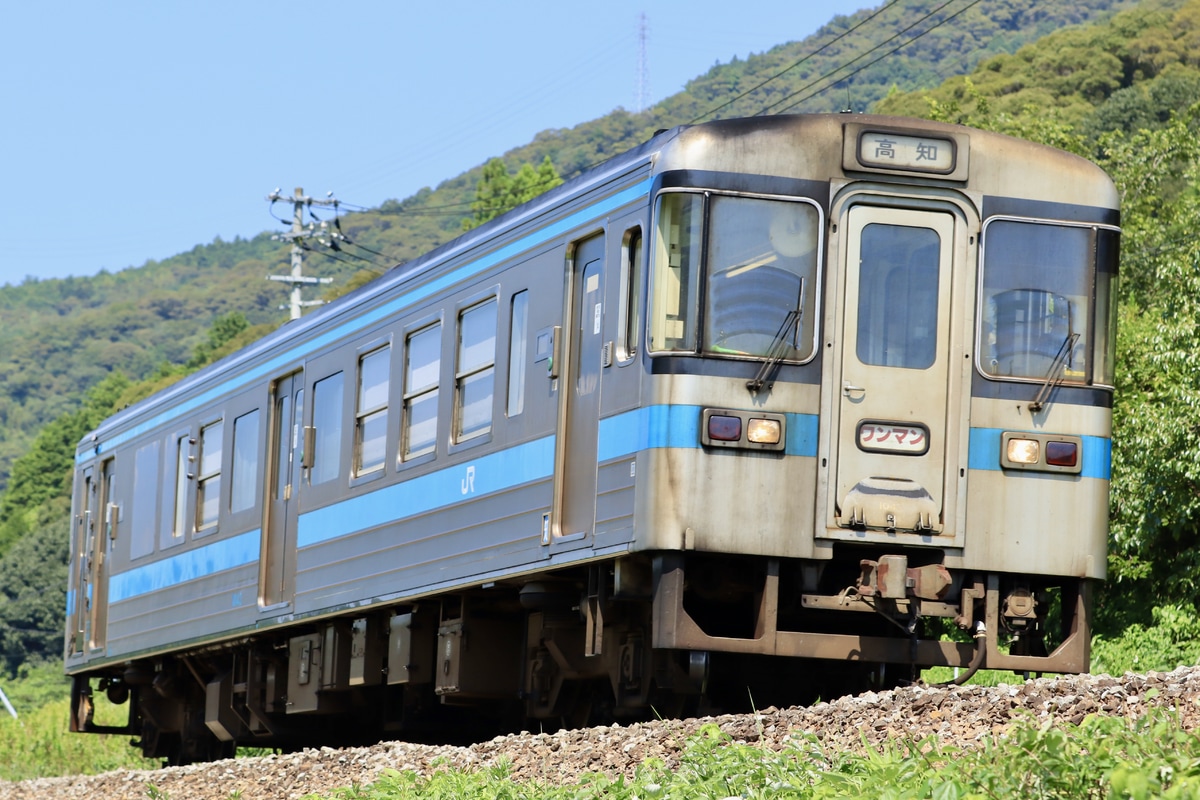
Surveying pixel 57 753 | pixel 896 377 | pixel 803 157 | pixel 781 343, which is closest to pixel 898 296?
pixel 896 377

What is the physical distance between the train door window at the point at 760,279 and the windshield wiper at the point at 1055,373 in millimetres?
1213

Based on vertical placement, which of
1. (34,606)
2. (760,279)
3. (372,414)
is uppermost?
(760,279)

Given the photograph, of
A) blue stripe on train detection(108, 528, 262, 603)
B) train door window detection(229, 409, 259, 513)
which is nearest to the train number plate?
blue stripe on train detection(108, 528, 262, 603)

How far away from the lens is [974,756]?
18.7ft

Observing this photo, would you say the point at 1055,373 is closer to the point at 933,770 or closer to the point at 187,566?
the point at 933,770

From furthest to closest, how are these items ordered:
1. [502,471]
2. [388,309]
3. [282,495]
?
[282,495]
[388,309]
[502,471]

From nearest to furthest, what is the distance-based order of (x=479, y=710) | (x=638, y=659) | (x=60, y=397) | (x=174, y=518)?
1. (x=638, y=659)
2. (x=479, y=710)
3. (x=174, y=518)
4. (x=60, y=397)

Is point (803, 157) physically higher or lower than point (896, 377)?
higher

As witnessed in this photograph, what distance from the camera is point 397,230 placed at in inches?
4390

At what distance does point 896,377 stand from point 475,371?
9.62ft

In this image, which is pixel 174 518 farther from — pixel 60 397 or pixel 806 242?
pixel 60 397

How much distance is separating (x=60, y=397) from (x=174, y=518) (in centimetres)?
11955

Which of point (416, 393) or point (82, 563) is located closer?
point (416, 393)

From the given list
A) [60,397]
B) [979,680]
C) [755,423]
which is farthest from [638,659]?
[60,397]
